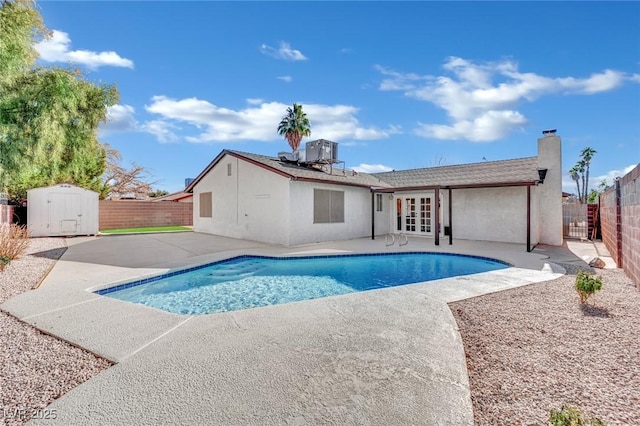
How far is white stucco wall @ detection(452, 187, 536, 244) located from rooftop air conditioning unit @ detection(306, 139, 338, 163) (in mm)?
6581

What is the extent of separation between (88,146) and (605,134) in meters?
26.8

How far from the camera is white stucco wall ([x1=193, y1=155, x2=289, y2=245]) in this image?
1341 centimetres

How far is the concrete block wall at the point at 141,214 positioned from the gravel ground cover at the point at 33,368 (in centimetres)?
1893

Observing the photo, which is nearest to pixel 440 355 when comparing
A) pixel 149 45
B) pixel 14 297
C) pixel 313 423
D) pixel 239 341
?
pixel 313 423

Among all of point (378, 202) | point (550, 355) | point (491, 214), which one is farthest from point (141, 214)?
point (550, 355)

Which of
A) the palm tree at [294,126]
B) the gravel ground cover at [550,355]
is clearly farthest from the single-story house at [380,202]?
the palm tree at [294,126]

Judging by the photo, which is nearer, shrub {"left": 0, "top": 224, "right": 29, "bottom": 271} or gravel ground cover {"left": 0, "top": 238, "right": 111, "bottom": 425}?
gravel ground cover {"left": 0, "top": 238, "right": 111, "bottom": 425}

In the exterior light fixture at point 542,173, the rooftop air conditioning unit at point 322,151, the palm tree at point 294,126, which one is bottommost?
the exterior light fixture at point 542,173

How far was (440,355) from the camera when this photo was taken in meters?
3.49

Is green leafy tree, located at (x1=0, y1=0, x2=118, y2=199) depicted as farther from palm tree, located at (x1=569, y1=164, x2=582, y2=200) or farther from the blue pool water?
palm tree, located at (x1=569, y1=164, x2=582, y2=200)

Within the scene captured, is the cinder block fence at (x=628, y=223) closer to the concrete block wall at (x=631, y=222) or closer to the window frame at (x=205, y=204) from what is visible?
the concrete block wall at (x=631, y=222)

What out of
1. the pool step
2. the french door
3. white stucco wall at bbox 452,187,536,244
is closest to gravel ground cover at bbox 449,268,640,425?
the pool step

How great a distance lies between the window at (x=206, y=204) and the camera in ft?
58.2

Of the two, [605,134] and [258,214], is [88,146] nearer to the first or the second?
[258,214]
